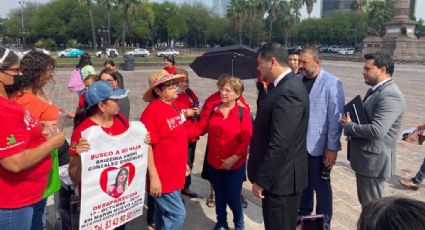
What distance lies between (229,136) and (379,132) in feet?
4.70

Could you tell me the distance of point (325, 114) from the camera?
12.1ft

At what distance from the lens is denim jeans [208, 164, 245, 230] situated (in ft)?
12.1

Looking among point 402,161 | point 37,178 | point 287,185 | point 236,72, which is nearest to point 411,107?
point 402,161

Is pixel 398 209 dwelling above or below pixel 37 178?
above

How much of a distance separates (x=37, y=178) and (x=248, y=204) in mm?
2898

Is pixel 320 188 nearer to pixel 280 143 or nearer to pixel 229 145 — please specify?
pixel 229 145

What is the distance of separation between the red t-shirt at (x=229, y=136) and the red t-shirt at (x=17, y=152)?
1.70m

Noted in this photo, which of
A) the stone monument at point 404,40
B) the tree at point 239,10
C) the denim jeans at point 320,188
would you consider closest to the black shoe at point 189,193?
the denim jeans at point 320,188

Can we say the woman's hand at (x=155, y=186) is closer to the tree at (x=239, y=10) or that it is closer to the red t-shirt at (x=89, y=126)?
the red t-shirt at (x=89, y=126)

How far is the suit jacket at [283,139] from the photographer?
264cm

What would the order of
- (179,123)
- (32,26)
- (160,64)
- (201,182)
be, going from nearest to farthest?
1. (179,123)
2. (201,182)
3. (160,64)
4. (32,26)

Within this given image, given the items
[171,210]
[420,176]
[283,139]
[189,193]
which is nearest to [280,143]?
[283,139]

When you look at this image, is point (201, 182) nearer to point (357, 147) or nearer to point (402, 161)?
point (357, 147)

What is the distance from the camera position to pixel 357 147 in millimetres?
3447
